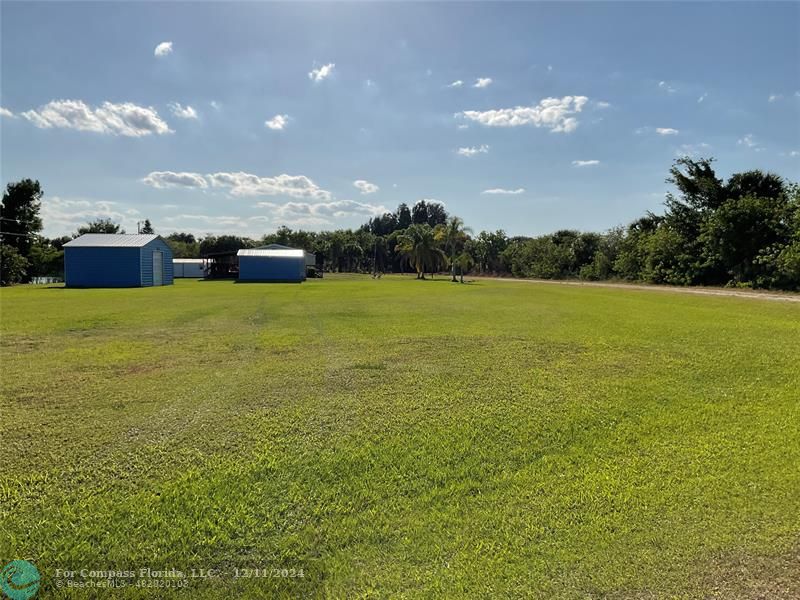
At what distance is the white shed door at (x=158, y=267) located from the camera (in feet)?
116

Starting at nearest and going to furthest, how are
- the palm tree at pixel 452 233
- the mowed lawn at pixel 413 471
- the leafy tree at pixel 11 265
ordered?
the mowed lawn at pixel 413 471
the leafy tree at pixel 11 265
the palm tree at pixel 452 233

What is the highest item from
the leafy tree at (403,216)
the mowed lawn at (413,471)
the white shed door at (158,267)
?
the leafy tree at (403,216)

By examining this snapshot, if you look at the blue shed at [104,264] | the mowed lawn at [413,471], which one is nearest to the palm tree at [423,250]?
the blue shed at [104,264]

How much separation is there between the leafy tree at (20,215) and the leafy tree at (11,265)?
2.13 m

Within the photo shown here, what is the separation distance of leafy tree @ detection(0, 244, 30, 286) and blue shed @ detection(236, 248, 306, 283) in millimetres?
16288

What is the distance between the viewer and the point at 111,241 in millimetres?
33531

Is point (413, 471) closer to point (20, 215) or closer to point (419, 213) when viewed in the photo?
point (20, 215)

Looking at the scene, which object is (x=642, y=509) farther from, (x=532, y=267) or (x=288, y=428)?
(x=532, y=267)

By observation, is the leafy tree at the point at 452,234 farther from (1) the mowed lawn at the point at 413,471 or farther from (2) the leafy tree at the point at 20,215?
(1) the mowed lawn at the point at 413,471

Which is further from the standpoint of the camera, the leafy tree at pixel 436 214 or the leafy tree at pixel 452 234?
the leafy tree at pixel 436 214

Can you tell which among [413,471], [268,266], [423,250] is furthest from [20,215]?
[413,471]

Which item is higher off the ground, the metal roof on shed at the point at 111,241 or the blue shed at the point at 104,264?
the metal roof on shed at the point at 111,241

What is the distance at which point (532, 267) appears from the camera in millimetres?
54719

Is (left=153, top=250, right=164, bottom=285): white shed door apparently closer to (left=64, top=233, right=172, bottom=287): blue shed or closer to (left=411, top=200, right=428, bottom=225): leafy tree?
(left=64, top=233, right=172, bottom=287): blue shed
